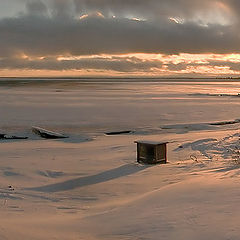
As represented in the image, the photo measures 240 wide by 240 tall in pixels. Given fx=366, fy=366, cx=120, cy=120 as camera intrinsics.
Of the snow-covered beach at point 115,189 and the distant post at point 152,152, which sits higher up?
the distant post at point 152,152

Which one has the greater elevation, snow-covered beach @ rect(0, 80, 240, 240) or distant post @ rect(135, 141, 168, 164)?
distant post @ rect(135, 141, 168, 164)

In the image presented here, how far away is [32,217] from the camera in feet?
20.7

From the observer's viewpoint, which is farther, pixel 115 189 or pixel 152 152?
pixel 152 152

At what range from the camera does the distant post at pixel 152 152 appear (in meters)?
10.5

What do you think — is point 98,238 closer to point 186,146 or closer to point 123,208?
point 123,208

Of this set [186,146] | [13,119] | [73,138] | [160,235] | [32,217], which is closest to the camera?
[160,235]

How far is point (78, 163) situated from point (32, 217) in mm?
4798

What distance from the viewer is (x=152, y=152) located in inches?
416

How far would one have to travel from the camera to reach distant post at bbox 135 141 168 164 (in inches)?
413

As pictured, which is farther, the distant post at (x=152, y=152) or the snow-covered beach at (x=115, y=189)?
the distant post at (x=152, y=152)

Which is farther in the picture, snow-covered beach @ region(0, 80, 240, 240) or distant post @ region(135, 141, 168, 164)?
distant post @ region(135, 141, 168, 164)

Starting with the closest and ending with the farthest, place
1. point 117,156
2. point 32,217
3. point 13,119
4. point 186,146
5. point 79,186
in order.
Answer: point 32,217
point 79,186
point 117,156
point 186,146
point 13,119

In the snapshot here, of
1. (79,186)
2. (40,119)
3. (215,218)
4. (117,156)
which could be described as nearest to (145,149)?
(117,156)

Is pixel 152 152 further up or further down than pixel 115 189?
further up
